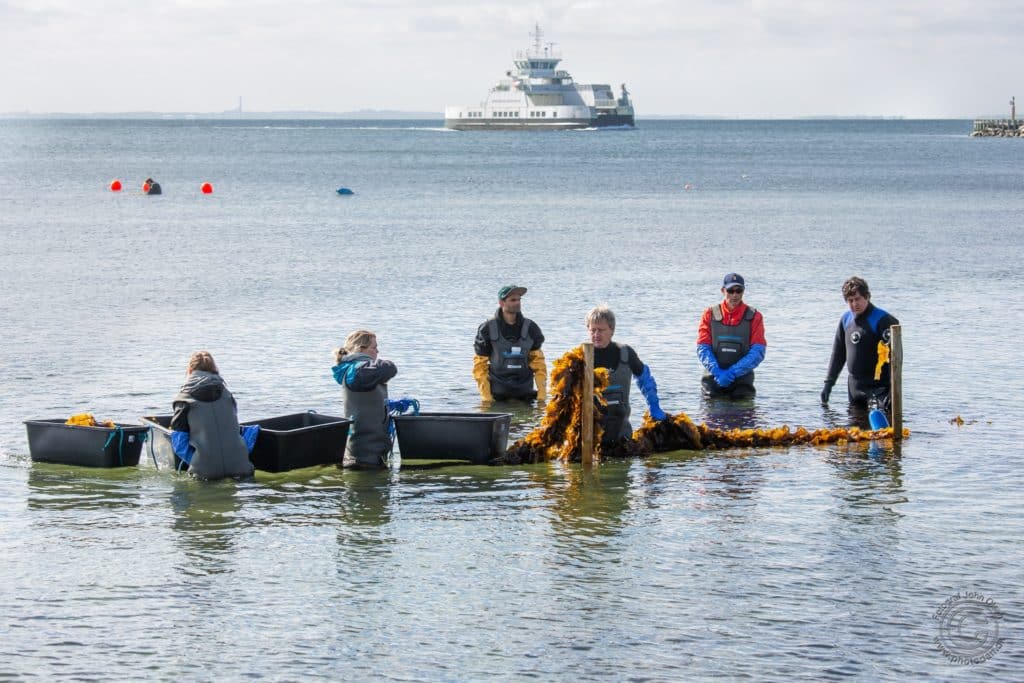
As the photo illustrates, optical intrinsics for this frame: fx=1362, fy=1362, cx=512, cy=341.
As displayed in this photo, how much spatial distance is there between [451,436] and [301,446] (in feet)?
4.63

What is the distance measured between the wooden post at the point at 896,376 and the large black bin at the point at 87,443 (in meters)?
7.20

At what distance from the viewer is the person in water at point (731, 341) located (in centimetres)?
1535

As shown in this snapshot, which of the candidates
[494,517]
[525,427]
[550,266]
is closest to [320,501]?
[494,517]

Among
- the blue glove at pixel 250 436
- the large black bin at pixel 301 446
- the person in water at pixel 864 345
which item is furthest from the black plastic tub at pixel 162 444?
the person in water at pixel 864 345

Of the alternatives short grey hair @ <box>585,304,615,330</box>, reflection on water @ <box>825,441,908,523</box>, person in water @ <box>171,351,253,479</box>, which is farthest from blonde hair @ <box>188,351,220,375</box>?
reflection on water @ <box>825,441,908,523</box>

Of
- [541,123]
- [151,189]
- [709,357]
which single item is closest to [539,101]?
[541,123]

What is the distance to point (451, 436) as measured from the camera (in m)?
12.5

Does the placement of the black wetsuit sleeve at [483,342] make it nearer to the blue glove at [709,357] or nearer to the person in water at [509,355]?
the person in water at [509,355]

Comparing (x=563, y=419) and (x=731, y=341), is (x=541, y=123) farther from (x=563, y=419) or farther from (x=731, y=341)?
(x=563, y=419)

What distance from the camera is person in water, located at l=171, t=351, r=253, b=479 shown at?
1131 centimetres

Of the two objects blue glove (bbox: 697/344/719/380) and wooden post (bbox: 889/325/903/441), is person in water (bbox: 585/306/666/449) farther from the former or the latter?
blue glove (bbox: 697/344/719/380)

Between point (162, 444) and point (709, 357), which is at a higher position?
point (709, 357)

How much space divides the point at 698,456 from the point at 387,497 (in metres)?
3.28

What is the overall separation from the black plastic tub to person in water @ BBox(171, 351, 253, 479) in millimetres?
310
